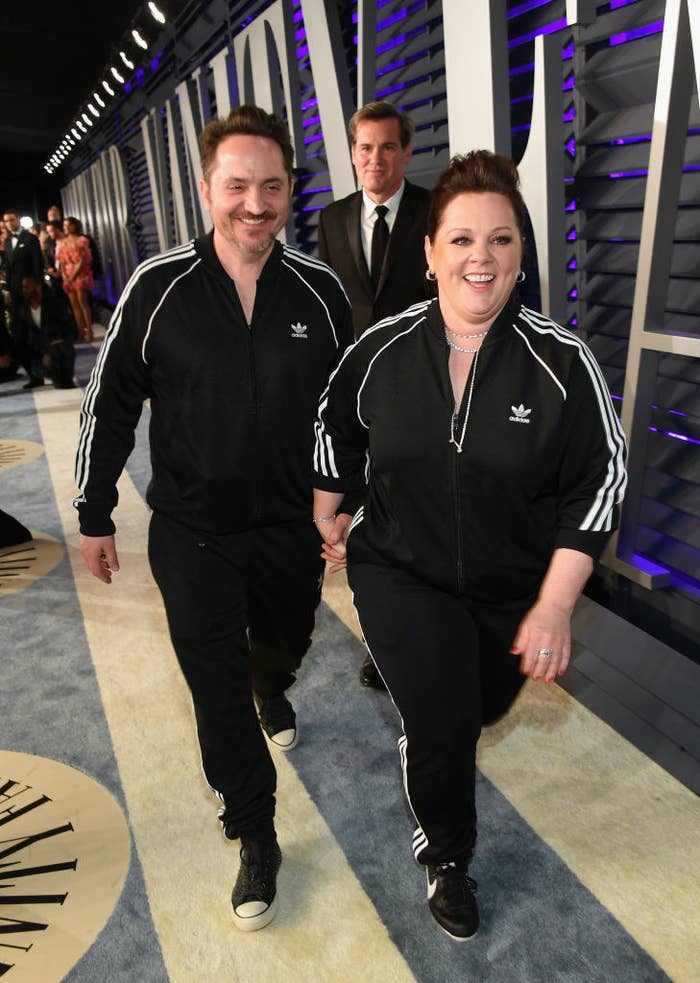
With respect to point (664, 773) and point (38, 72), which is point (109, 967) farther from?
point (38, 72)

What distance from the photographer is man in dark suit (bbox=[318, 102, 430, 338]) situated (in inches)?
125

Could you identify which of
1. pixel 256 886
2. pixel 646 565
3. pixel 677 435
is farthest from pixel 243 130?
pixel 646 565

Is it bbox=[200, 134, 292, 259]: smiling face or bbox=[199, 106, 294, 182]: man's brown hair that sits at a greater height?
bbox=[199, 106, 294, 182]: man's brown hair

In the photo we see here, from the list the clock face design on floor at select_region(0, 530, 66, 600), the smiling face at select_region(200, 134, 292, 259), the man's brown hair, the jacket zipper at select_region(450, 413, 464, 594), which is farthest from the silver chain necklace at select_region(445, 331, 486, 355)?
the clock face design on floor at select_region(0, 530, 66, 600)

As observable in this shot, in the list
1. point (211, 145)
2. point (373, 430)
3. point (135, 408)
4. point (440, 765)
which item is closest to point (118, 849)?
point (440, 765)

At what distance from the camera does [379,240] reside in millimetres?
3287

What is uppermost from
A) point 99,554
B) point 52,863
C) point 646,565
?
point 99,554

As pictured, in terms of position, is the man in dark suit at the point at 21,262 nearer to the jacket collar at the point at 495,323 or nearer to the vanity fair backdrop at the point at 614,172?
the vanity fair backdrop at the point at 614,172

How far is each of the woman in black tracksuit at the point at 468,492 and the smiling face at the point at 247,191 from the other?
0.41 meters

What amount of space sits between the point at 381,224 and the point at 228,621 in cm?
184

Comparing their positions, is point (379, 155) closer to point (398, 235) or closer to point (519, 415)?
point (398, 235)

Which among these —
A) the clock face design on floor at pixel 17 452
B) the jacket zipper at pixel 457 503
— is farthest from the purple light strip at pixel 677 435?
the clock face design on floor at pixel 17 452

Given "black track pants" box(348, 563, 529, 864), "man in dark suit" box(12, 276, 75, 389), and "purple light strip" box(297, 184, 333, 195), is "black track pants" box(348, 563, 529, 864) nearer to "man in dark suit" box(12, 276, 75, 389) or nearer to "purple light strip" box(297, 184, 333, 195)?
"purple light strip" box(297, 184, 333, 195)

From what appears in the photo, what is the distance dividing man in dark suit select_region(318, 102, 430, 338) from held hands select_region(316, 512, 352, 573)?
1216mm
